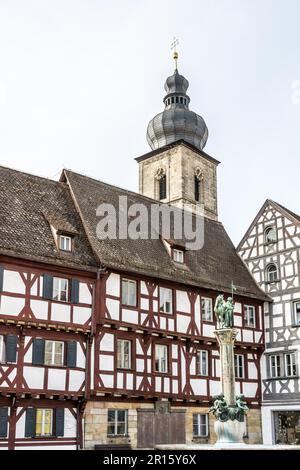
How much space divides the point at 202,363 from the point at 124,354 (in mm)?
4696

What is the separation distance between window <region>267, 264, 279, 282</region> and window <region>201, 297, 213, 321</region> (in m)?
4.69

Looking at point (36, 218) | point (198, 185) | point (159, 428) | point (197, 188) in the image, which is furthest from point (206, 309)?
point (198, 185)

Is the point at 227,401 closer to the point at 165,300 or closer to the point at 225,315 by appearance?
the point at 225,315

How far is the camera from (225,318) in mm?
20969

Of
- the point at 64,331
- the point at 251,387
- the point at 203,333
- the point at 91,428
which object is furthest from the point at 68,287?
the point at 251,387

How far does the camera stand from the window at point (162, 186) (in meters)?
49.7

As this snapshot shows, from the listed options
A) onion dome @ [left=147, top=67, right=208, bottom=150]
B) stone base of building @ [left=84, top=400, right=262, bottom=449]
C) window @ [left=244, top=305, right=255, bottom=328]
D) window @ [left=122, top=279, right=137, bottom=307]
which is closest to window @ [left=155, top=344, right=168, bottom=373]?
stone base of building @ [left=84, top=400, right=262, bottom=449]

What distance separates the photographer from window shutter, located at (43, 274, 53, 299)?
23.0m

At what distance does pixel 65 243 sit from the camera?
24625 millimetres

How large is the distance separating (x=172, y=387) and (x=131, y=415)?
7.86ft

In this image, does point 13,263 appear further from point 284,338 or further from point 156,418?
point 284,338

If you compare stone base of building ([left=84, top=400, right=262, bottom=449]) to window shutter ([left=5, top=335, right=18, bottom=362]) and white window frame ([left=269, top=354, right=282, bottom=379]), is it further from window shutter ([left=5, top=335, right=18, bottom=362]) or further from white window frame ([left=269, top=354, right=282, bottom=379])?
white window frame ([left=269, top=354, right=282, bottom=379])

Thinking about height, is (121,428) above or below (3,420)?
below

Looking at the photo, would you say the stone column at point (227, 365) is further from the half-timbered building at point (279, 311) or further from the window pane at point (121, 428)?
the half-timbered building at point (279, 311)
